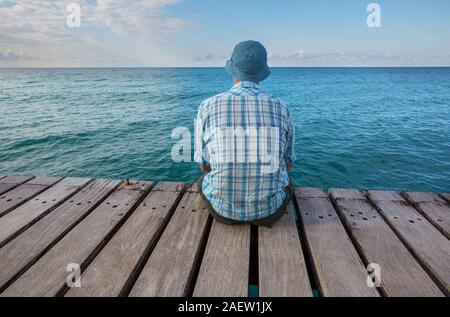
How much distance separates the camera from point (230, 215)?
9.34ft

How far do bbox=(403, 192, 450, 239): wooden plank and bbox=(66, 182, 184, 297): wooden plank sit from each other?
302 cm

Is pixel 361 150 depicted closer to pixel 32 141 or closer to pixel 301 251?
pixel 301 251

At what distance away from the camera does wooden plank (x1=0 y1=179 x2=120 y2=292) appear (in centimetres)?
234

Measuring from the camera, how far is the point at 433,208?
130 inches

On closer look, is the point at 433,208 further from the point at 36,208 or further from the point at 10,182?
the point at 10,182

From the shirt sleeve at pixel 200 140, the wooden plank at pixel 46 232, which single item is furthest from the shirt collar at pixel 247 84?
the wooden plank at pixel 46 232

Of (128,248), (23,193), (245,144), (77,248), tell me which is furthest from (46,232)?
(245,144)

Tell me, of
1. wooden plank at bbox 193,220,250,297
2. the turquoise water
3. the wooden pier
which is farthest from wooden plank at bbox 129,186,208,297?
the turquoise water

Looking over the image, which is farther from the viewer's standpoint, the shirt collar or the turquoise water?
the turquoise water

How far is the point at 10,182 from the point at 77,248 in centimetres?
226

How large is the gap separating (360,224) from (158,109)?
2532cm

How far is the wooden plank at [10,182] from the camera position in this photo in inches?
147

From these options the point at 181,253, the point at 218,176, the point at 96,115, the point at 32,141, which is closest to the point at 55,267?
the point at 181,253

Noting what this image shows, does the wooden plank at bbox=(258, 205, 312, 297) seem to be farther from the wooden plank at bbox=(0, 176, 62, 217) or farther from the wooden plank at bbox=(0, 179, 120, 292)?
the wooden plank at bbox=(0, 176, 62, 217)
